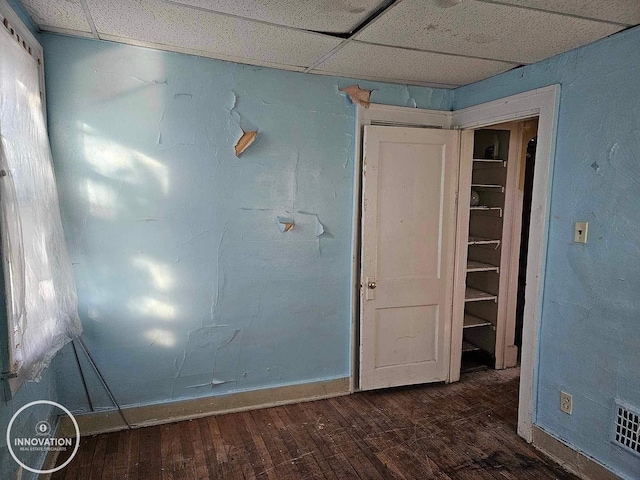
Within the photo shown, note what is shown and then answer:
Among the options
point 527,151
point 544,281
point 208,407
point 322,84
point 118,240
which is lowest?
point 208,407

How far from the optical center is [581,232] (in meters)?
2.15

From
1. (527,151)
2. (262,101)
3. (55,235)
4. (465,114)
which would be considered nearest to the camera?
(55,235)

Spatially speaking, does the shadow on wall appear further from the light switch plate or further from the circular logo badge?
the light switch plate

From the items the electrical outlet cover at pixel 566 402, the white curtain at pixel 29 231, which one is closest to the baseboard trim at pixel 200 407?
the white curtain at pixel 29 231

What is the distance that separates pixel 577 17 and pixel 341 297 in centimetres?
208

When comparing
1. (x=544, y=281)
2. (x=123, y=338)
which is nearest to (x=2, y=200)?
(x=123, y=338)

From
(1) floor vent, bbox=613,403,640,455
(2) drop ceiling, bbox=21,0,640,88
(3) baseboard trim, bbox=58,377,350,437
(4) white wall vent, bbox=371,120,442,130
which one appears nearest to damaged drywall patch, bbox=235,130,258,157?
(2) drop ceiling, bbox=21,0,640,88

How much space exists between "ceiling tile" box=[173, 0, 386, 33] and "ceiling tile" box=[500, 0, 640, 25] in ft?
1.93

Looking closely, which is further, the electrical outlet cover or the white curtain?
the electrical outlet cover

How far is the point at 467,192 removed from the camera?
311 centimetres

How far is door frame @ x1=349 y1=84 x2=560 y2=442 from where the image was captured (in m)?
2.31

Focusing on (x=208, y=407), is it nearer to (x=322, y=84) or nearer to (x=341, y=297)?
(x=341, y=297)

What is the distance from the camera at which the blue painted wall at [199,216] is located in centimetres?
234
